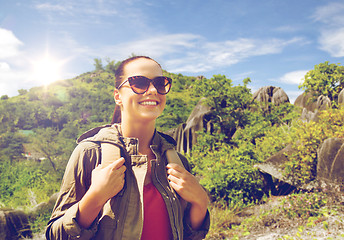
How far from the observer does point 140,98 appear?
133 centimetres

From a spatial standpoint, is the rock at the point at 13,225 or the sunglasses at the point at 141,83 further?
the rock at the point at 13,225

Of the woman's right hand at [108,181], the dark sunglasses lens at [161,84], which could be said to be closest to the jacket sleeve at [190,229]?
the woman's right hand at [108,181]

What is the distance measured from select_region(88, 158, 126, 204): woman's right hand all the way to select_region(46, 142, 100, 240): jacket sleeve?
9cm

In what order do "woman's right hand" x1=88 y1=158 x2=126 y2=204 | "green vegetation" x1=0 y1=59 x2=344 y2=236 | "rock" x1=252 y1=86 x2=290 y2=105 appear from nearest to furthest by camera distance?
"woman's right hand" x1=88 y1=158 x2=126 y2=204 → "green vegetation" x1=0 y1=59 x2=344 y2=236 → "rock" x1=252 y1=86 x2=290 y2=105

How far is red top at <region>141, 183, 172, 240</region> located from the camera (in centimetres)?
130

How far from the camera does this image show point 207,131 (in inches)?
541

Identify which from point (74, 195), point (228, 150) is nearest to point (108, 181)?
point (74, 195)

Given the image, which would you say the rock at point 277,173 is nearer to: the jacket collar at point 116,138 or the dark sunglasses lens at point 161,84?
the jacket collar at point 116,138

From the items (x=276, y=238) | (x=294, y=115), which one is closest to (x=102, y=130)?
(x=276, y=238)

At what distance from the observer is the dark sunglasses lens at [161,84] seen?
1.36 metres

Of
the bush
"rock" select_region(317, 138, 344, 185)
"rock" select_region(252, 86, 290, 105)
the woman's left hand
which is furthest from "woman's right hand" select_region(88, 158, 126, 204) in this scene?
"rock" select_region(252, 86, 290, 105)

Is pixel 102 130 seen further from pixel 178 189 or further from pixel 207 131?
Answer: pixel 207 131

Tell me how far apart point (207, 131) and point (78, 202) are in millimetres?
12716

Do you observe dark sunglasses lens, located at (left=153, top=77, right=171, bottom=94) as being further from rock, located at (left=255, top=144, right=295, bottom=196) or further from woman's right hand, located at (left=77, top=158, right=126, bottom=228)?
rock, located at (left=255, top=144, right=295, bottom=196)
